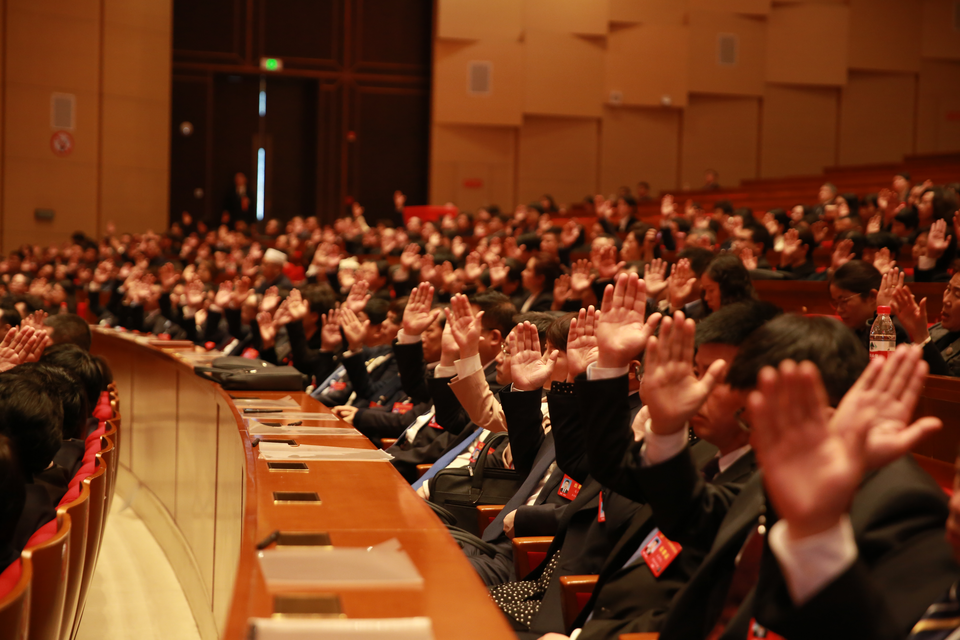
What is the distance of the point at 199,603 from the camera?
3.04 m

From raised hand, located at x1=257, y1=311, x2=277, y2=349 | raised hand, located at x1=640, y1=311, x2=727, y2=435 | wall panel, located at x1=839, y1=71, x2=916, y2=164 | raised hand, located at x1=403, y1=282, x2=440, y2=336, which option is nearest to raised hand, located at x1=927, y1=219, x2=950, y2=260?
raised hand, located at x1=403, y1=282, x2=440, y2=336

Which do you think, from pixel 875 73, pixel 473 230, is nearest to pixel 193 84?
pixel 473 230

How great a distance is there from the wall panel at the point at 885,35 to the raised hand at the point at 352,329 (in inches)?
470

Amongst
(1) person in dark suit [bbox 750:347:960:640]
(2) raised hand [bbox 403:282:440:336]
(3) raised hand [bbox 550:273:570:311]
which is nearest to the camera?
(1) person in dark suit [bbox 750:347:960:640]

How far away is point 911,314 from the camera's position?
121 inches

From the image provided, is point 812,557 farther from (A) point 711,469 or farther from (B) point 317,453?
(B) point 317,453

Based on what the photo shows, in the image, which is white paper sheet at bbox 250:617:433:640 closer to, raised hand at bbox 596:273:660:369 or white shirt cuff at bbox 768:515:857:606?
white shirt cuff at bbox 768:515:857:606

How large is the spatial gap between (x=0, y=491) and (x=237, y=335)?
4012mm

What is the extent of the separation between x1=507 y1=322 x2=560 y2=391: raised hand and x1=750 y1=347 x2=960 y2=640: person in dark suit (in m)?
1.21

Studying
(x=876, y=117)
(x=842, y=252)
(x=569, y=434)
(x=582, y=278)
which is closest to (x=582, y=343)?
(x=569, y=434)

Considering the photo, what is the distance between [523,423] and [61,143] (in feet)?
37.3

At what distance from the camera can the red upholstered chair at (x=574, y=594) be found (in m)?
1.74

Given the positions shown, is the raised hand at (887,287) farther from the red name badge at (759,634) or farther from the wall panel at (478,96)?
the wall panel at (478,96)

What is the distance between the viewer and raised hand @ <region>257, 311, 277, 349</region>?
489cm
